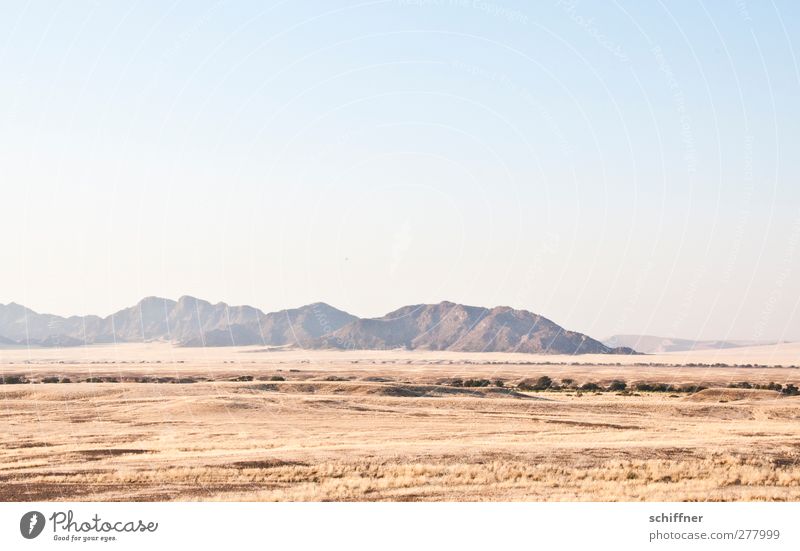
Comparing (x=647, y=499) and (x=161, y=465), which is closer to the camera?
(x=647, y=499)

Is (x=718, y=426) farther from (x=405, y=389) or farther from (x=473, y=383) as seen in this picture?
(x=473, y=383)

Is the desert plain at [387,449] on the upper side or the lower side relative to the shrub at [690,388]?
lower

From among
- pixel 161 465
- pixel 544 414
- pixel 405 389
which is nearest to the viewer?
pixel 161 465

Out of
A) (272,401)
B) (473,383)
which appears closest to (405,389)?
(272,401)

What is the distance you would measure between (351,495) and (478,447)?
14532mm

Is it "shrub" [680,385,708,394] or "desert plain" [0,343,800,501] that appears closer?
"desert plain" [0,343,800,501]

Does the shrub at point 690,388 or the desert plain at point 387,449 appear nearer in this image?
the desert plain at point 387,449

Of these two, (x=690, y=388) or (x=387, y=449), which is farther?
(x=690, y=388)

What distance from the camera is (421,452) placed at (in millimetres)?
43031

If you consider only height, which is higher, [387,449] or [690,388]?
[690,388]

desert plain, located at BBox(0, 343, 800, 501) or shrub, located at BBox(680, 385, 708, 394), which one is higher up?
shrub, located at BBox(680, 385, 708, 394)
